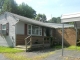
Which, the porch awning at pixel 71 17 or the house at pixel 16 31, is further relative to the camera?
the house at pixel 16 31

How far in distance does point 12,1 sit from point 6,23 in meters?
32.5

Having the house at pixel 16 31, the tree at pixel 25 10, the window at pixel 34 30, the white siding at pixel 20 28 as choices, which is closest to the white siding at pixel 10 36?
the house at pixel 16 31

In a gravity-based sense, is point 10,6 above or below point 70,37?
above

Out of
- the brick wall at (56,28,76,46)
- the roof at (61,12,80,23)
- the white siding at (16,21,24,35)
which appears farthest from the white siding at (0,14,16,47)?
the roof at (61,12,80,23)

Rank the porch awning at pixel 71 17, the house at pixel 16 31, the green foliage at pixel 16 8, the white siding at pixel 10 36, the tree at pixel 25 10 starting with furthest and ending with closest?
the tree at pixel 25 10 → the green foliage at pixel 16 8 → the white siding at pixel 10 36 → the house at pixel 16 31 → the porch awning at pixel 71 17

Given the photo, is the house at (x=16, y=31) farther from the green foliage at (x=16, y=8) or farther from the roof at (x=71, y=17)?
the green foliage at (x=16, y=8)

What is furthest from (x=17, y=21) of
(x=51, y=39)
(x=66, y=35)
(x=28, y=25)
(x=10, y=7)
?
(x=10, y=7)

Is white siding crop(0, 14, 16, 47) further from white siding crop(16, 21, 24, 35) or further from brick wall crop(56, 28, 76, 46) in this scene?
brick wall crop(56, 28, 76, 46)

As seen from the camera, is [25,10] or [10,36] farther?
[25,10]

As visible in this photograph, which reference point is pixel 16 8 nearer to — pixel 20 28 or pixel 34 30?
pixel 34 30

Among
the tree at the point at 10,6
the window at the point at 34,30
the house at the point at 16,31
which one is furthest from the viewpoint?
the tree at the point at 10,6

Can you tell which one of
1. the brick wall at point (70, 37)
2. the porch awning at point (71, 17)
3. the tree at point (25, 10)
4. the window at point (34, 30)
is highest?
the tree at point (25, 10)

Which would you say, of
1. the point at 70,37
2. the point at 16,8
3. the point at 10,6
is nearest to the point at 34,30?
the point at 70,37

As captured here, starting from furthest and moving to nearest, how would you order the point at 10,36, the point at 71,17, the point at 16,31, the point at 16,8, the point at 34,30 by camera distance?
the point at 16,8
the point at 34,30
the point at 10,36
the point at 16,31
the point at 71,17
